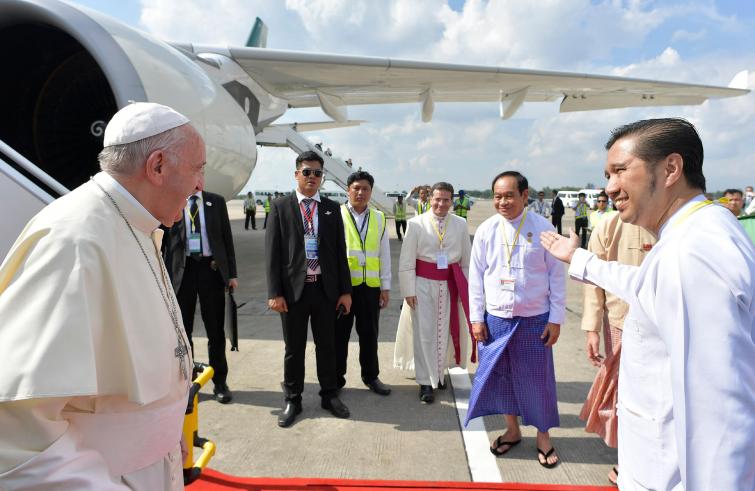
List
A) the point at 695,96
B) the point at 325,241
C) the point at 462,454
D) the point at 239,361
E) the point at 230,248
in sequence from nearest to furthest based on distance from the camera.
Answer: the point at 462,454
the point at 325,241
the point at 230,248
the point at 239,361
the point at 695,96

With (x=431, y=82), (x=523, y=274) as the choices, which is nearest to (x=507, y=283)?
(x=523, y=274)

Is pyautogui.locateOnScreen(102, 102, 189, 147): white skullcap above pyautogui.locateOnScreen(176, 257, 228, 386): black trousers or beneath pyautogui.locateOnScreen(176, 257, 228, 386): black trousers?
above

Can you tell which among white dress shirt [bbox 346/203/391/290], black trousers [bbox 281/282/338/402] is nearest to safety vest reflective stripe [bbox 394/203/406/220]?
white dress shirt [bbox 346/203/391/290]

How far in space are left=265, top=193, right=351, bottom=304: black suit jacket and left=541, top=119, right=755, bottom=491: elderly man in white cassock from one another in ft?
7.07

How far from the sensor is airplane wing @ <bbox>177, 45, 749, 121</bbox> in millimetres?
7152

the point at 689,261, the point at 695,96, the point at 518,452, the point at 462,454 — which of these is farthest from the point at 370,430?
the point at 695,96

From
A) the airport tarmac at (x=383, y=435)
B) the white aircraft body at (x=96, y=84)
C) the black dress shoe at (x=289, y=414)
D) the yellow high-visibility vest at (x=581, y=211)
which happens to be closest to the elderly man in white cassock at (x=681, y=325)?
the airport tarmac at (x=383, y=435)

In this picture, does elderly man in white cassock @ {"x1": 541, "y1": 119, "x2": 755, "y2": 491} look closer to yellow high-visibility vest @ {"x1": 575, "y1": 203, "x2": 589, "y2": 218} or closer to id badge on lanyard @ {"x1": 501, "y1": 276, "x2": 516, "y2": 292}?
id badge on lanyard @ {"x1": 501, "y1": 276, "x2": 516, "y2": 292}

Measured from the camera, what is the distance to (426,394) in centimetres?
346

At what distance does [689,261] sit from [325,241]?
2567 millimetres

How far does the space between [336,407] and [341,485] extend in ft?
3.15

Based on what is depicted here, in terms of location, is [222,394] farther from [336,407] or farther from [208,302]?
[336,407]

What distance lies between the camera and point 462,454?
8.82 feet

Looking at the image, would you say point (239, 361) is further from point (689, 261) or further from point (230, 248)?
point (689, 261)
